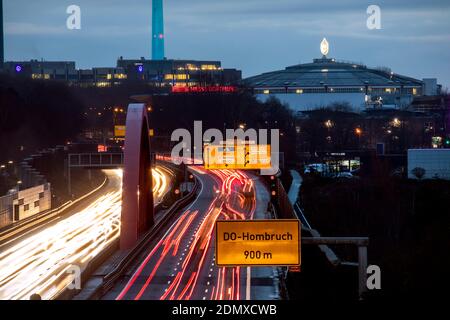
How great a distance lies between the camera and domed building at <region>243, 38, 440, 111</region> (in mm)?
125500

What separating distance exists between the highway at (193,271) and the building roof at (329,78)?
90539mm

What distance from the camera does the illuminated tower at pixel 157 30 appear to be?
183 metres

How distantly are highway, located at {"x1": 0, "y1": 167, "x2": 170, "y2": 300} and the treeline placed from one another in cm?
2921

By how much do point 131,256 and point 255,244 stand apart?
1034 centimetres

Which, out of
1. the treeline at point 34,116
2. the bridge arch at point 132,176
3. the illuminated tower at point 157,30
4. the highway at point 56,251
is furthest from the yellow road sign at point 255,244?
the illuminated tower at point 157,30

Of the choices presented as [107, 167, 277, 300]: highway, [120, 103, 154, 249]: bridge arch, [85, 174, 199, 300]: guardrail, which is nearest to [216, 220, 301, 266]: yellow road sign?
[107, 167, 277, 300]: highway

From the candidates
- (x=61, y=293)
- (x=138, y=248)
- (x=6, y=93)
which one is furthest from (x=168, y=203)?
(x=6, y=93)

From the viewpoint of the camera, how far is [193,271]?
78.3ft

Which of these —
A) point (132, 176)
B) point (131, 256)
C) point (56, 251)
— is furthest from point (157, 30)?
point (131, 256)

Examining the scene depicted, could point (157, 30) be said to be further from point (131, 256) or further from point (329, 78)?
point (131, 256)

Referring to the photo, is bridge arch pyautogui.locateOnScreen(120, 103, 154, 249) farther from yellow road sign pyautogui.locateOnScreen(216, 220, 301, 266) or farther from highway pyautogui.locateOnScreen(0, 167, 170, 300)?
yellow road sign pyautogui.locateOnScreen(216, 220, 301, 266)

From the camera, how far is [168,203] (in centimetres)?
4434

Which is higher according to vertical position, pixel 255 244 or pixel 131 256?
pixel 255 244
